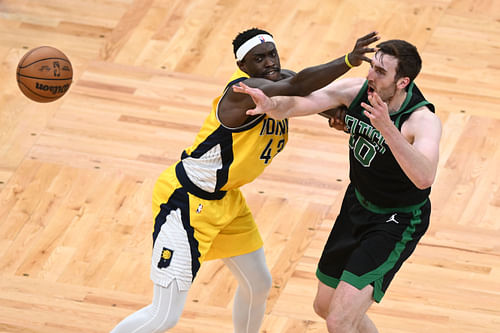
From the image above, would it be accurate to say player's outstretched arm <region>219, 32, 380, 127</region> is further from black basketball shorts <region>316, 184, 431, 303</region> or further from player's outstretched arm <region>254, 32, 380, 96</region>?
black basketball shorts <region>316, 184, 431, 303</region>

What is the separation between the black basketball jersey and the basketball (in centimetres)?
196

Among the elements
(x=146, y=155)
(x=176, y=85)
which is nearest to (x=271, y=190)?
(x=146, y=155)

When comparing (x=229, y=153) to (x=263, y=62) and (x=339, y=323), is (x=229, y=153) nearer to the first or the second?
(x=263, y=62)

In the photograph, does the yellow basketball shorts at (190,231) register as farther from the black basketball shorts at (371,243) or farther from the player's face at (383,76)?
the player's face at (383,76)

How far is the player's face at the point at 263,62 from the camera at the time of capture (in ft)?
16.0

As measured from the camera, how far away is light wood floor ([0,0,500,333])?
248 inches

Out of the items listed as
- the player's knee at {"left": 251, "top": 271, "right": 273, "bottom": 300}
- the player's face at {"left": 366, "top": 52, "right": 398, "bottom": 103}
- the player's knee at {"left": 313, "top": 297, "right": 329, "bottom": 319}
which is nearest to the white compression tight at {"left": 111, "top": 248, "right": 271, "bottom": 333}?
the player's knee at {"left": 251, "top": 271, "right": 273, "bottom": 300}

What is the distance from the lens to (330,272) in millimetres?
5184

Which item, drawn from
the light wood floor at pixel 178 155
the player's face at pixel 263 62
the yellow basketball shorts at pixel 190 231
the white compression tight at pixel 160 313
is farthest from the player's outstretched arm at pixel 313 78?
the light wood floor at pixel 178 155

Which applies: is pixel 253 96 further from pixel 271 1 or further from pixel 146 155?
pixel 271 1

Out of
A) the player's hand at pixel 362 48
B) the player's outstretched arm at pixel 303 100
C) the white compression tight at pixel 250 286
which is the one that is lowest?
the white compression tight at pixel 250 286

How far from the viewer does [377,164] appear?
193 inches

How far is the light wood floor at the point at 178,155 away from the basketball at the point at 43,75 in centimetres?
118

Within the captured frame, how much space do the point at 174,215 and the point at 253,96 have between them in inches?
34.9
